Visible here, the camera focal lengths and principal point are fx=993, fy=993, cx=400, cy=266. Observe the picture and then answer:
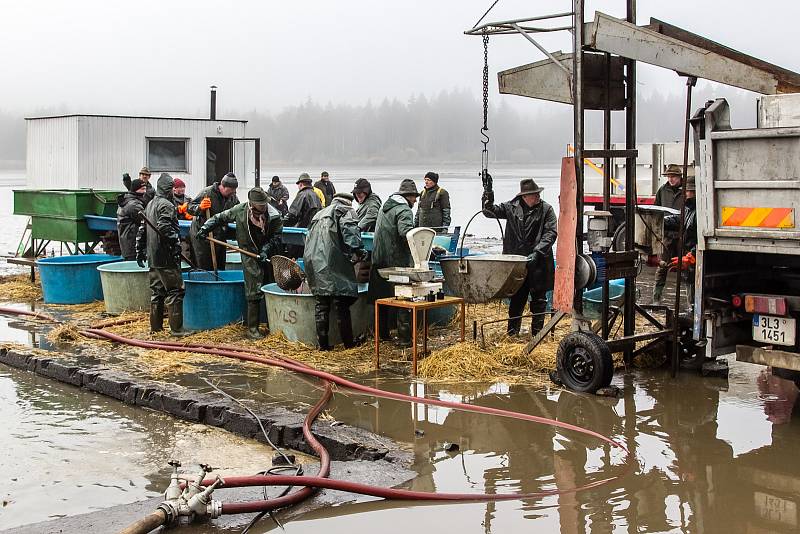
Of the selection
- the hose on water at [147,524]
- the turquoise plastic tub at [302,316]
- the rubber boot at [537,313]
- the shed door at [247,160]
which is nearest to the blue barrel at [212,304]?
the turquoise plastic tub at [302,316]

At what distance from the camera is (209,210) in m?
14.4

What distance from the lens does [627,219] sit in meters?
10.1

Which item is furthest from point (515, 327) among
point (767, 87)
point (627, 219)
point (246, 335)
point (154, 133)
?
point (154, 133)

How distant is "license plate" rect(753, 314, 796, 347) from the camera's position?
8.05 meters

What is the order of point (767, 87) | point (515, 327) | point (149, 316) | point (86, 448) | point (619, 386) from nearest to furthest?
point (86, 448), point (767, 87), point (619, 386), point (515, 327), point (149, 316)

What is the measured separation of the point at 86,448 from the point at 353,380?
9.91 feet

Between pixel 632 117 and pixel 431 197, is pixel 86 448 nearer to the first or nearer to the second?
pixel 632 117

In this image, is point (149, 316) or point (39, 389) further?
point (149, 316)

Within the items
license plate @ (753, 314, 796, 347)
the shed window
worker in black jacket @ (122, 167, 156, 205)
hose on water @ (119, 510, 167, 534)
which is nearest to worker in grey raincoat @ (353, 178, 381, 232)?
worker in black jacket @ (122, 167, 156, 205)

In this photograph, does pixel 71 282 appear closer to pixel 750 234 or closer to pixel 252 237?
pixel 252 237

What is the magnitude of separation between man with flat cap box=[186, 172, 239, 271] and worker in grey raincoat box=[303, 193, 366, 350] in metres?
2.82

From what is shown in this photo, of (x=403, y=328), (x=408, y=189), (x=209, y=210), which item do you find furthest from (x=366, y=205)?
(x=209, y=210)

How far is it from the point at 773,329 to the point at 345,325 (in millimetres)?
4801

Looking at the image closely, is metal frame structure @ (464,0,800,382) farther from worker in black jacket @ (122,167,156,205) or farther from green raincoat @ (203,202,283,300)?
worker in black jacket @ (122,167,156,205)
